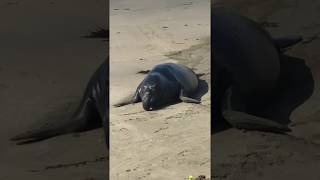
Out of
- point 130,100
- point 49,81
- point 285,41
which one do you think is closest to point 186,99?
point 130,100

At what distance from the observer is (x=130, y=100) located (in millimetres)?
3314

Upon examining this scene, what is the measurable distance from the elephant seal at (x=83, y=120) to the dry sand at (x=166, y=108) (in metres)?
0.30

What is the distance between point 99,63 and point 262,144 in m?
0.92

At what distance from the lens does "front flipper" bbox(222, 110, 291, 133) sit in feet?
9.15

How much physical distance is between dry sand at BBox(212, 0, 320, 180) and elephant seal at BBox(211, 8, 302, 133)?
5 centimetres

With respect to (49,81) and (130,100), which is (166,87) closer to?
(130,100)

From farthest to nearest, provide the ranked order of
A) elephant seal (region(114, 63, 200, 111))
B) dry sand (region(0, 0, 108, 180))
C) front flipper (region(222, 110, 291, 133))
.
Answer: elephant seal (region(114, 63, 200, 111)) → front flipper (region(222, 110, 291, 133)) → dry sand (region(0, 0, 108, 180))

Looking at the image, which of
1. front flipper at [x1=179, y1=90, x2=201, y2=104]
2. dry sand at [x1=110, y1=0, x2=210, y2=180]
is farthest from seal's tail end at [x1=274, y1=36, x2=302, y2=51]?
front flipper at [x1=179, y1=90, x2=201, y2=104]

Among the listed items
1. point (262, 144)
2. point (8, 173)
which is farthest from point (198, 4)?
point (8, 173)

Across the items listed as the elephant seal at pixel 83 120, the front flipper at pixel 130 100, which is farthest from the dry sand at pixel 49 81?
the front flipper at pixel 130 100

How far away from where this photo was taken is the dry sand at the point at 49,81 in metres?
2.69

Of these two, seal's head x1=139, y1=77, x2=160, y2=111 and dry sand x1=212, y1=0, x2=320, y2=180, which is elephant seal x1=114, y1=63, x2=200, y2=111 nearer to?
seal's head x1=139, y1=77, x2=160, y2=111

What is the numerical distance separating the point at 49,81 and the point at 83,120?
0.25 m

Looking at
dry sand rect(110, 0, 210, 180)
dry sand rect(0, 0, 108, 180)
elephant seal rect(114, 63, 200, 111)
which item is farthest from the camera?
elephant seal rect(114, 63, 200, 111)
